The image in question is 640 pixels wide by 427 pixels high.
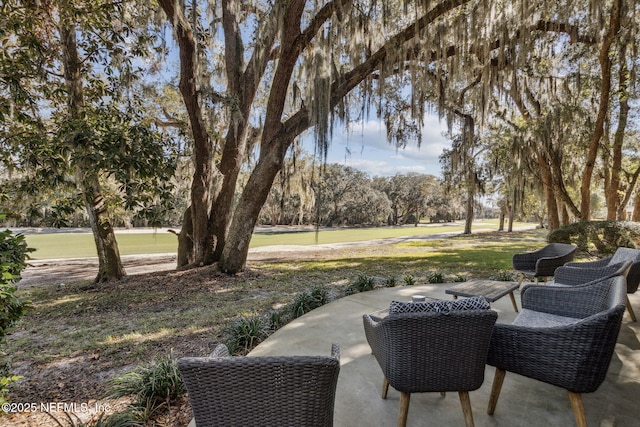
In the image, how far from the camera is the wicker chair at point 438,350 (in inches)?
57.9

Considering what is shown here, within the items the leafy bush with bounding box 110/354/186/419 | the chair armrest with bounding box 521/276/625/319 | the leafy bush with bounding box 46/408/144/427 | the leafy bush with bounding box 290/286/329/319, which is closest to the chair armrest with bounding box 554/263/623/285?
the chair armrest with bounding box 521/276/625/319

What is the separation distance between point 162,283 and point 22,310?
4368 millimetres

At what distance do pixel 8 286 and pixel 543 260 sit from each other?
4953mm

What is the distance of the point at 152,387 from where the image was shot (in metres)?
1.98

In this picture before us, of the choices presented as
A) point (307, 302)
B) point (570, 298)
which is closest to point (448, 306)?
point (570, 298)

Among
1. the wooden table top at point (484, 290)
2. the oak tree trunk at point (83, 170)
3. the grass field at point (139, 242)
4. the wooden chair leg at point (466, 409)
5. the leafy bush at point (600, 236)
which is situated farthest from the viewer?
the grass field at point (139, 242)

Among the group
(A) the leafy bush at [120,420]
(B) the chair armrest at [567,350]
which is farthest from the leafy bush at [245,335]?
(B) the chair armrest at [567,350]

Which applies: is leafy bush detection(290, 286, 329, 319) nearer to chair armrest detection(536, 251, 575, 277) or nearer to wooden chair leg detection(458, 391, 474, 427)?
wooden chair leg detection(458, 391, 474, 427)

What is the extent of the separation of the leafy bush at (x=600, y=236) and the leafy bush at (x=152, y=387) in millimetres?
7694

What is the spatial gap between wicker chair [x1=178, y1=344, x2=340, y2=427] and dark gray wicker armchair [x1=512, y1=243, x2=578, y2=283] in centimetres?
388

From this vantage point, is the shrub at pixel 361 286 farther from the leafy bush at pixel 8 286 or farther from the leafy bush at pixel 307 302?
the leafy bush at pixel 8 286

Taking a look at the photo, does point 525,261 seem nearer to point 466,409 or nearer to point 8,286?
point 466,409

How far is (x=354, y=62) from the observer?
5477 millimetres

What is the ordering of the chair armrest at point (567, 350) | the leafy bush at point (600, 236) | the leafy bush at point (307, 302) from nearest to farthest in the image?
the chair armrest at point (567, 350)
the leafy bush at point (307, 302)
the leafy bush at point (600, 236)
